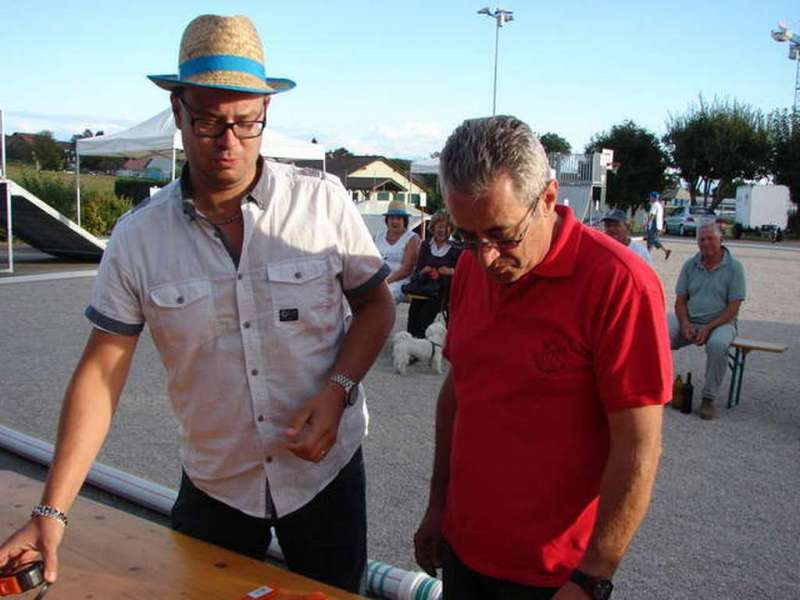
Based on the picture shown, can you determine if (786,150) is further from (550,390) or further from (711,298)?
(550,390)

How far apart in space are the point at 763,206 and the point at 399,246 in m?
29.5

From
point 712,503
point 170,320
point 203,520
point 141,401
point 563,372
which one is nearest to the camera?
point 563,372

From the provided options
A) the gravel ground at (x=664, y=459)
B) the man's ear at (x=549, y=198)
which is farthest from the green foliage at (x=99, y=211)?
the man's ear at (x=549, y=198)

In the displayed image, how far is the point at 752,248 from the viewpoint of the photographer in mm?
24969

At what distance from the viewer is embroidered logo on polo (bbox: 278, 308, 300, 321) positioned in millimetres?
1855

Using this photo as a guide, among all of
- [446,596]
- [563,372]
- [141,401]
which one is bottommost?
[141,401]

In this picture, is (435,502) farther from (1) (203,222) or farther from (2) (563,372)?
(1) (203,222)

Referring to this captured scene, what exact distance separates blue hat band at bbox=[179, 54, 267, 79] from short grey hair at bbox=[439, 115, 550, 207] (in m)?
0.55

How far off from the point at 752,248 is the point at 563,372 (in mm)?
26067

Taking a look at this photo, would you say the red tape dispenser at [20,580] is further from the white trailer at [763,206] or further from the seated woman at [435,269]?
the white trailer at [763,206]

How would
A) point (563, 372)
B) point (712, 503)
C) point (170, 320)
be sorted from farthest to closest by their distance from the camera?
point (712, 503)
point (170, 320)
point (563, 372)

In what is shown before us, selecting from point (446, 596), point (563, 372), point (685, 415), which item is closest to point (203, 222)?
point (563, 372)

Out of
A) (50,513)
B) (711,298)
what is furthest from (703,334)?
(50,513)

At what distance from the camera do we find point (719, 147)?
39.0 m
